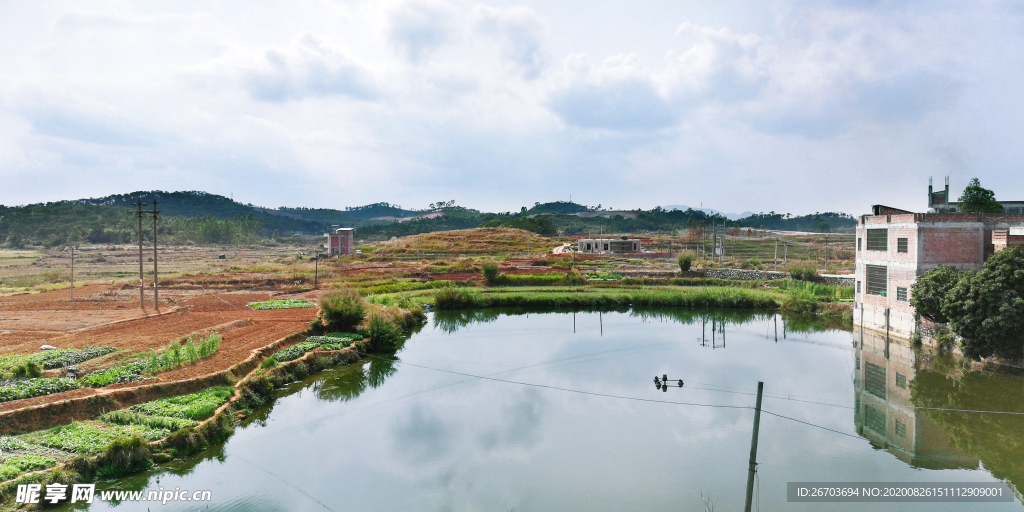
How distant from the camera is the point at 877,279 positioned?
23328mm

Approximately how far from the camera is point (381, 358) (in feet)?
67.0

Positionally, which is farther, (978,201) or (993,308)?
(978,201)

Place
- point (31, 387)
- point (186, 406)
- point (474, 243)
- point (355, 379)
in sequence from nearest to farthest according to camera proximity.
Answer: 1. point (31, 387)
2. point (186, 406)
3. point (355, 379)
4. point (474, 243)

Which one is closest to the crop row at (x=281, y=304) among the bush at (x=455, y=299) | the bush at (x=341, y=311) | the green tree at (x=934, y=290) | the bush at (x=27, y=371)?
the bush at (x=455, y=299)

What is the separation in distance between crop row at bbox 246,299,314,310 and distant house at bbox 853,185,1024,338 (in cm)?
2450

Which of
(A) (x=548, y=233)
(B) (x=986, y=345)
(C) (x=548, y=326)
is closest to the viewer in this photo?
(B) (x=986, y=345)

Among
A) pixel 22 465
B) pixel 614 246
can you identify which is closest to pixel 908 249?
pixel 22 465

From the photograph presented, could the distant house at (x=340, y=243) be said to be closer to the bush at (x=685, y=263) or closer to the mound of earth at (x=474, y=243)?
the mound of earth at (x=474, y=243)

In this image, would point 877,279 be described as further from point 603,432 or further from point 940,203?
point 603,432

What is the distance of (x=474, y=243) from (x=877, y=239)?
52970 millimetres

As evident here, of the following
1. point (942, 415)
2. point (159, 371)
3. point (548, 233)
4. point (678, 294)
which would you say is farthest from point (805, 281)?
point (548, 233)

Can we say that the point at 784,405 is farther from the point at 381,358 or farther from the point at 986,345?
the point at 381,358

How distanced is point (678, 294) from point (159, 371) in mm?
25065

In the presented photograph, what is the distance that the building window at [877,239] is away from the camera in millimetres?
22809
